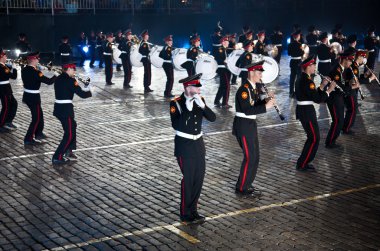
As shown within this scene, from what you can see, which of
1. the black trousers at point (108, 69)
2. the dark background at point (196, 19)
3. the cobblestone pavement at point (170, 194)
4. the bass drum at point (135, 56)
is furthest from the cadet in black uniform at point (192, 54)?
the dark background at point (196, 19)

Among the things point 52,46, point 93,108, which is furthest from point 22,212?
point 52,46

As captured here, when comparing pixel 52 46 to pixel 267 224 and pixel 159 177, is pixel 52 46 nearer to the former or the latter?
pixel 159 177

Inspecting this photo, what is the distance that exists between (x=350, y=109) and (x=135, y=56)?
30.6ft

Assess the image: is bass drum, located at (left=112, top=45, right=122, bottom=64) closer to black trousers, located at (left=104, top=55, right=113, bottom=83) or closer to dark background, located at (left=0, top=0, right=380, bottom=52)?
black trousers, located at (left=104, top=55, right=113, bottom=83)

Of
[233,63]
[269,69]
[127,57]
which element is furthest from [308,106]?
[127,57]

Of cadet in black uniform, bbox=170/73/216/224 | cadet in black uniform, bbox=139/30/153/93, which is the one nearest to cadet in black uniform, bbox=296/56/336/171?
cadet in black uniform, bbox=170/73/216/224

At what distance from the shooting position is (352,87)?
41.8 ft

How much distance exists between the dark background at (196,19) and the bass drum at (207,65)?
1337 cm

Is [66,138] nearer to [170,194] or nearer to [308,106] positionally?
[170,194]

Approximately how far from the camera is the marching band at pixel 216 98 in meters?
8.25

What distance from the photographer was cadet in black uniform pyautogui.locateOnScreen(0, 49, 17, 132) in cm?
1376

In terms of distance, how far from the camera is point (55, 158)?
1128 centimetres

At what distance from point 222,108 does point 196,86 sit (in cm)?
872

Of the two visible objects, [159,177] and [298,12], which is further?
[298,12]
